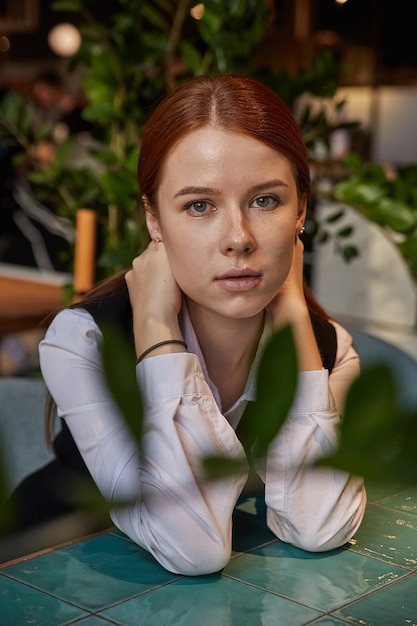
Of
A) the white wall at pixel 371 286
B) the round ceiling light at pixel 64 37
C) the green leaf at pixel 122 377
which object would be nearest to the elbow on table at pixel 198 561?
the green leaf at pixel 122 377

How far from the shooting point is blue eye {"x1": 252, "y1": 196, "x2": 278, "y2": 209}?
1.06 m

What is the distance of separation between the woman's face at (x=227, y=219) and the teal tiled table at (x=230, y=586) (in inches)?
11.3

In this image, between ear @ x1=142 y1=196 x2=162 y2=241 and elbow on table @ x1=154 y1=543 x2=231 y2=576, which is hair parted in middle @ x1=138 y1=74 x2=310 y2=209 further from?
elbow on table @ x1=154 y1=543 x2=231 y2=576

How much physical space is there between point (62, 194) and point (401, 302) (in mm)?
2785

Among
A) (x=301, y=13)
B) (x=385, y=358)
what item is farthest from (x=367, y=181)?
(x=301, y=13)

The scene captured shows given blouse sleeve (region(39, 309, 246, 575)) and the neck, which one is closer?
blouse sleeve (region(39, 309, 246, 575))

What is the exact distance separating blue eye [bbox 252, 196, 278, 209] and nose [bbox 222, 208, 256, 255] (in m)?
0.05

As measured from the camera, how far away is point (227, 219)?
1011 mm

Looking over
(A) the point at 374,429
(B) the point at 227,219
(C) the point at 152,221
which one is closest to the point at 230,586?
(B) the point at 227,219

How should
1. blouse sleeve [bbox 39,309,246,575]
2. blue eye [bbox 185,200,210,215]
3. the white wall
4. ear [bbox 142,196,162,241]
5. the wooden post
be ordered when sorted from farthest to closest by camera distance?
the white wall → the wooden post → ear [bbox 142,196,162,241] → blue eye [bbox 185,200,210,215] → blouse sleeve [bbox 39,309,246,575]

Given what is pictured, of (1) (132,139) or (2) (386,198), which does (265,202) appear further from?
(1) (132,139)

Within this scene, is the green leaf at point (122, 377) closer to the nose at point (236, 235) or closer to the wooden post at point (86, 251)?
the nose at point (236, 235)

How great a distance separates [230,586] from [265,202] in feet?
1.45

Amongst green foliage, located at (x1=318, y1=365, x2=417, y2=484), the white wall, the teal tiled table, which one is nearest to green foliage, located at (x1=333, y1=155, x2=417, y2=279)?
the teal tiled table
